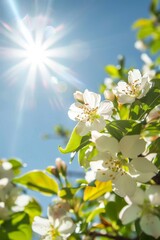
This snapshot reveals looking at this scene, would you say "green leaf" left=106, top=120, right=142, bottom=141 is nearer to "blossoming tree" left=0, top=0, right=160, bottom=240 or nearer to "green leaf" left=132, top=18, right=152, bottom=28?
"blossoming tree" left=0, top=0, right=160, bottom=240

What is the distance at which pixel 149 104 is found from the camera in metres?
1.30

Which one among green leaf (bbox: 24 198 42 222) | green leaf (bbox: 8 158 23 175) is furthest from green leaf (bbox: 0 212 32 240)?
green leaf (bbox: 8 158 23 175)

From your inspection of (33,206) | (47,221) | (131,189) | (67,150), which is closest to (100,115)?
(67,150)

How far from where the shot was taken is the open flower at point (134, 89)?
1355 millimetres

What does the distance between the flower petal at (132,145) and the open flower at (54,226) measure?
0.50 meters

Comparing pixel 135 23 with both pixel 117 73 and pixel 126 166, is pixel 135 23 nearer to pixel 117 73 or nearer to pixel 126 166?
pixel 117 73

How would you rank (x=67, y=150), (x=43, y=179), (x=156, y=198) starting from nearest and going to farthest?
(x=156, y=198), (x=67, y=150), (x=43, y=179)

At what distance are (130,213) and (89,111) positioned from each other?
0.41 m

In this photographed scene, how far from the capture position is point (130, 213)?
1234 millimetres

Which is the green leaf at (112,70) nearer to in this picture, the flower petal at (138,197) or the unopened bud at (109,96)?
the unopened bud at (109,96)

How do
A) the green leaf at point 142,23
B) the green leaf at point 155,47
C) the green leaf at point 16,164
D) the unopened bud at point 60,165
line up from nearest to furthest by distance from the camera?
the unopened bud at point 60,165, the green leaf at point 16,164, the green leaf at point 155,47, the green leaf at point 142,23

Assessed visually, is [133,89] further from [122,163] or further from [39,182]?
[39,182]

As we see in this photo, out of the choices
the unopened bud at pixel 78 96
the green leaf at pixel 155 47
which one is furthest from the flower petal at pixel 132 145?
the green leaf at pixel 155 47

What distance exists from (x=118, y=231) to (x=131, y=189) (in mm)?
896
